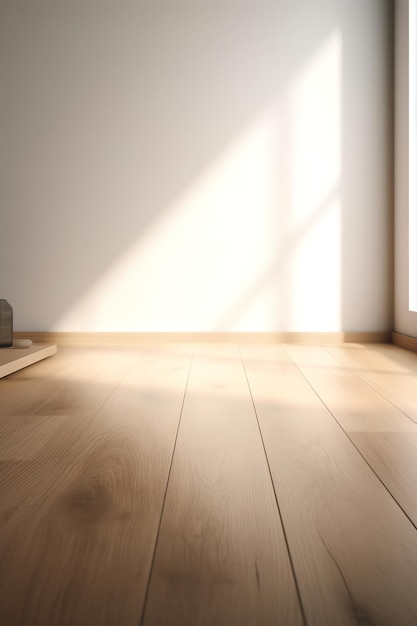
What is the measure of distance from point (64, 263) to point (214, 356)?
1.02 m

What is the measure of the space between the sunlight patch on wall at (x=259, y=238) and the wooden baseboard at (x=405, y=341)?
282 millimetres

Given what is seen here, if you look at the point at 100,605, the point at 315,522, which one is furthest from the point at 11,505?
the point at 315,522

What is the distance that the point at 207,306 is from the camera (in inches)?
114

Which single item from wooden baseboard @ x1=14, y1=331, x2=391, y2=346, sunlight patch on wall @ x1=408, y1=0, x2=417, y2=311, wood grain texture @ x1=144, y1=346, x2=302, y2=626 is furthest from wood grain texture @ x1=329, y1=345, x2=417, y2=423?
wood grain texture @ x1=144, y1=346, x2=302, y2=626

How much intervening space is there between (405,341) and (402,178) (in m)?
0.79

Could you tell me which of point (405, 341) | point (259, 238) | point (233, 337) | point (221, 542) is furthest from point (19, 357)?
point (405, 341)

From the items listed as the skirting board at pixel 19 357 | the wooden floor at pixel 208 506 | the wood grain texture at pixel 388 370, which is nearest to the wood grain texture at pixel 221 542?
the wooden floor at pixel 208 506

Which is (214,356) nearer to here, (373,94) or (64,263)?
(64,263)

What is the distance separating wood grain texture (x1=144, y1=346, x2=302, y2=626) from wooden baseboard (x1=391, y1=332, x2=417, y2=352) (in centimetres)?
154

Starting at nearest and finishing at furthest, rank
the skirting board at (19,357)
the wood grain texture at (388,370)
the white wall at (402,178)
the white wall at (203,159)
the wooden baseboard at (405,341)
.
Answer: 1. the wood grain texture at (388,370)
2. the skirting board at (19,357)
3. the wooden baseboard at (405,341)
4. the white wall at (402,178)
5. the white wall at (203,159)

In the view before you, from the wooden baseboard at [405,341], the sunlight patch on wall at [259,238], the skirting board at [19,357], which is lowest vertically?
the wooden baseboard at [405,341]

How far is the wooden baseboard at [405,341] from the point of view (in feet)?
8.43

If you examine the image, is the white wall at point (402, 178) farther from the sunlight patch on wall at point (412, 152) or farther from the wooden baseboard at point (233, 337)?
the wooden baseboard at point (233, 337)

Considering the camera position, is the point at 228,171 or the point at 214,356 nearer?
the point at 214,356
